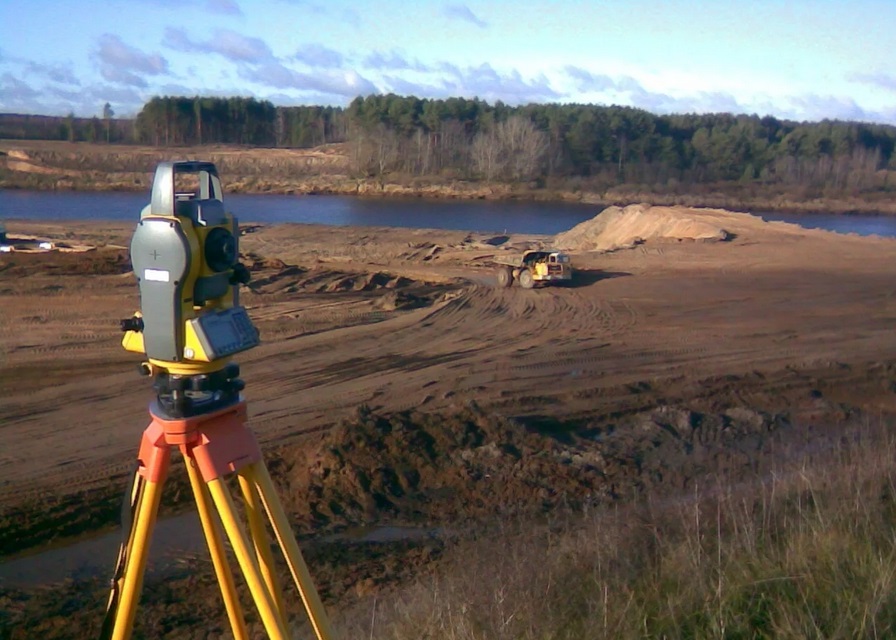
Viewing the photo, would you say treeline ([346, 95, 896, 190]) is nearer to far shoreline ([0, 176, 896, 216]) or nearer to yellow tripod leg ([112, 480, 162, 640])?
far shoreline ([0, 176, 896, 216])

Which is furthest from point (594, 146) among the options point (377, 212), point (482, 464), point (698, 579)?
point (698, 579)

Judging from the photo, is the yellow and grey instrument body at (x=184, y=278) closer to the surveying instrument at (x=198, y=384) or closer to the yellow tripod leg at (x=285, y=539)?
the surveying instrument at (x=198, y=384)

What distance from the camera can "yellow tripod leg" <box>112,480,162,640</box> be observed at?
3.08 metres

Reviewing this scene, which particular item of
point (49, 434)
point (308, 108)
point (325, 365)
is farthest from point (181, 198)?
point (308, 108)

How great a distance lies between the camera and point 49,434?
11195 millimetres

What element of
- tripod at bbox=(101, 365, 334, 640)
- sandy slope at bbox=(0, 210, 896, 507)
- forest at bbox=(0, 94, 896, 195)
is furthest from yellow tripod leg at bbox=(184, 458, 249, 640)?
forest at bbox=(0, 94, 896, 195)

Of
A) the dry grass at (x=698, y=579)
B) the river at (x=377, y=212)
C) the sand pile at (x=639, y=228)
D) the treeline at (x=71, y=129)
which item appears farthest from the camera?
the treeline at (x=71, y=129)

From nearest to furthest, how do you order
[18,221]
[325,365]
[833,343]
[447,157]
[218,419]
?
1. [218,419]
2. [325,365]
3. [833,343]
4. [18,221]
5. [447,157]

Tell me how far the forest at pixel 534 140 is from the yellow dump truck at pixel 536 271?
55.0 meters

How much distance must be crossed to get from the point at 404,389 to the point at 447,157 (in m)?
72.1

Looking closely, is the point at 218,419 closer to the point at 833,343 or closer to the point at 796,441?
the point at 796,441

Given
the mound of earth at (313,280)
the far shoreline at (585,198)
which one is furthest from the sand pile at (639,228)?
the far shoreline at (585,198)

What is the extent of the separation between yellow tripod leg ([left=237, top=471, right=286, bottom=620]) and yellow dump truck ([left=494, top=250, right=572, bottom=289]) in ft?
66.1

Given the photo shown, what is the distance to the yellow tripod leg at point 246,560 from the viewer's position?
300 cm
